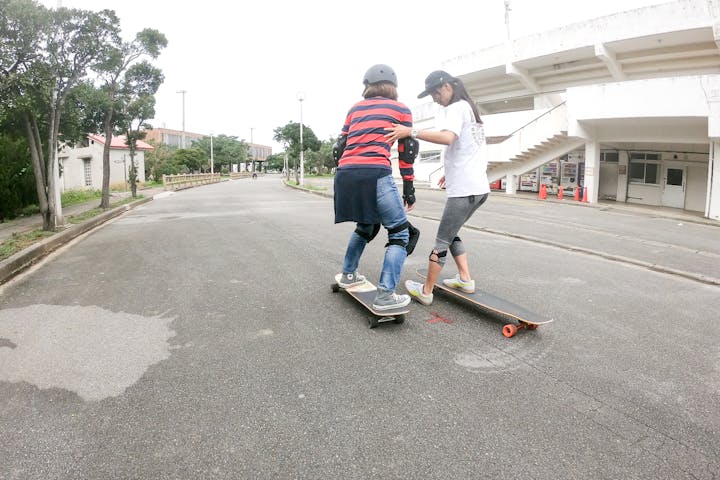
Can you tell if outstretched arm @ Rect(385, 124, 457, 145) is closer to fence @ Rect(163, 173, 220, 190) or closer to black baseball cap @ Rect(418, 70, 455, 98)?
black baseball cap @ Rect(418, 70, 455, 98)

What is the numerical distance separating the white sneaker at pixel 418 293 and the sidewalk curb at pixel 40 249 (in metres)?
4.98

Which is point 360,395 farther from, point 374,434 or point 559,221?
point 559,221

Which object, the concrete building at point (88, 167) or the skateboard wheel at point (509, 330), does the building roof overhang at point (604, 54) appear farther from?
the concrete building at point (88, 167)

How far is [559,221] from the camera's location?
1260cm

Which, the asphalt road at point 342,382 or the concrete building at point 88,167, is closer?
the asphalt road at point 342,382

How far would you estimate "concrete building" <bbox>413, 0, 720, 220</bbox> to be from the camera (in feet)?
53.9

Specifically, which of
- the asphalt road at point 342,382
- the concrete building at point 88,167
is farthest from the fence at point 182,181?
the asphalt road at point 342,382

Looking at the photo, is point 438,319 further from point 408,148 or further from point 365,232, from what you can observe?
point 408,148

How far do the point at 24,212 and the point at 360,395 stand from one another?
1571 cm

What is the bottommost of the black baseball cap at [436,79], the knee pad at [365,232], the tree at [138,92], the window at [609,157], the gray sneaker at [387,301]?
the gray sneaker at [387,301]

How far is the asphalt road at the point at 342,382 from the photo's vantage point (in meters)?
2.15

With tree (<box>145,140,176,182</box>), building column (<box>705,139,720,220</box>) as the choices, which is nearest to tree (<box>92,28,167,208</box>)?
building column (<box>705,139,720,220</box>)

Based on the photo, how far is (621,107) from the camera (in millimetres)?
17625

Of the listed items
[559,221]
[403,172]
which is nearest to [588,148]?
[559,221]
